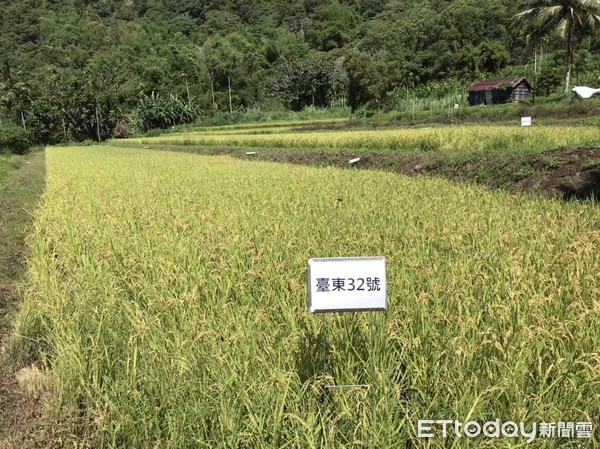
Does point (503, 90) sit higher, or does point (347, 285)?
point (503, 90)

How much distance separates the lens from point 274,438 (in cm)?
151

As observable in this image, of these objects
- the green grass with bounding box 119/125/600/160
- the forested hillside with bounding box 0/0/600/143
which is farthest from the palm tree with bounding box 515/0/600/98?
the green grass with bounding box 119/125/600/160

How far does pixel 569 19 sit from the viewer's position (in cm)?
2216

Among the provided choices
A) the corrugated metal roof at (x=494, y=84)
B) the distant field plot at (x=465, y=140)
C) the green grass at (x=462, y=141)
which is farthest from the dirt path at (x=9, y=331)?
the corrugated metal roof at (x=494, y=84)

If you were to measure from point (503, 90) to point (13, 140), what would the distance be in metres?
32.2

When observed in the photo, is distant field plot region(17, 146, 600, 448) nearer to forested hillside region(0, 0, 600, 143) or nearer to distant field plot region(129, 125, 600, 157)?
distant field plot region(129, 125, 600, 157)

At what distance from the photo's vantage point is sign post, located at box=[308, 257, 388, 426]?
5.42 ft

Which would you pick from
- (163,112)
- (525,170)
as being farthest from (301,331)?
(163,112)

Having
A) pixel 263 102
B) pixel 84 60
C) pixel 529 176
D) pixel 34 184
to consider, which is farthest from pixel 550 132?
pixel 84 60

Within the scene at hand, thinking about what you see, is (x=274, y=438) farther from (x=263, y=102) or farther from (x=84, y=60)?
(x=84, y=60)

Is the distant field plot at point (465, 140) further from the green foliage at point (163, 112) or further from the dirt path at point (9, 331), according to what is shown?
the green foliage at point (163, 112)

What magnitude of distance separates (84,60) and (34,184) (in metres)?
58.6

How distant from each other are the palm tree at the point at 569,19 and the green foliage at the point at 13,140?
96.6 ft

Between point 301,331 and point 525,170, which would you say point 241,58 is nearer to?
point 525,170
